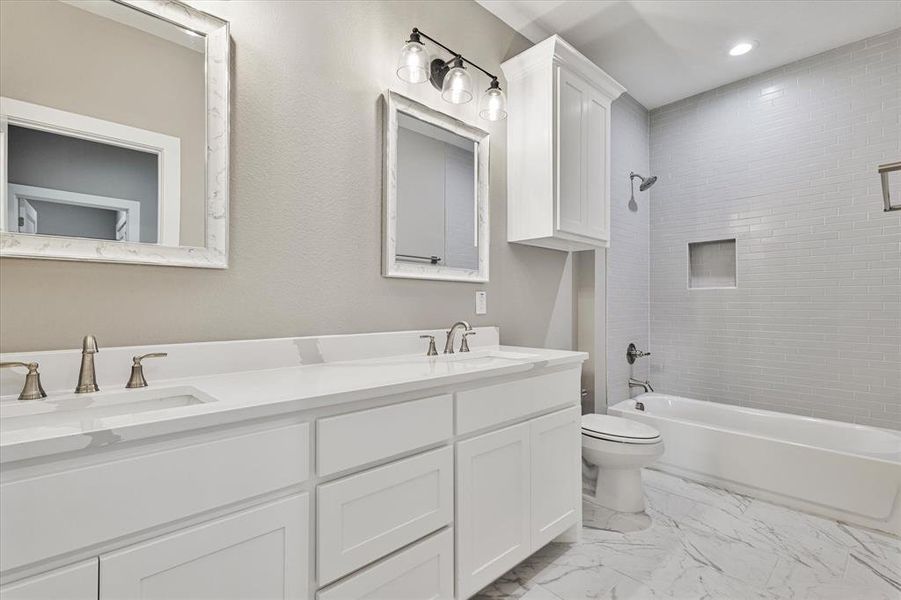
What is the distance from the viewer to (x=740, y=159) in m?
3.18

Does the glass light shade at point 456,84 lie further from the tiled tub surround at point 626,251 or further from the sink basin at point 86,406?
the tiled tub surround at point 626,251

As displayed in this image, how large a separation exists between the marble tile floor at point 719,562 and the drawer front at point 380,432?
0.83 m

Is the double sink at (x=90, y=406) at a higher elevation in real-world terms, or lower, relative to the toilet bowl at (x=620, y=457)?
higher

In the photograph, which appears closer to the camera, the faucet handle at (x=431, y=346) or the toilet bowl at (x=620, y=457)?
the faucet handle at (x=431, y=346)

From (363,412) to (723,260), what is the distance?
3.23 metres

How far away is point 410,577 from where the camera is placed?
1265 millimetres

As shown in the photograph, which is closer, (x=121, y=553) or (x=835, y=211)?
(x=121, y=553)

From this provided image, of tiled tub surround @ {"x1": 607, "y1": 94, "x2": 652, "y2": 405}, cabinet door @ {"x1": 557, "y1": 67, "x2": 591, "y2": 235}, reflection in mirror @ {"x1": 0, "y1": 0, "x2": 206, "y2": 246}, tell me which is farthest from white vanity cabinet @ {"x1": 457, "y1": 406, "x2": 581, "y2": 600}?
tiled tub surround @ {"x1": 607, "y1": 94, "x2": 652, "y2": 405}

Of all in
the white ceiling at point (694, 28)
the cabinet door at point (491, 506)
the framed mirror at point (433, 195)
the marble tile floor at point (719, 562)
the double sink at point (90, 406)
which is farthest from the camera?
the white ceiling at point (694, 28)

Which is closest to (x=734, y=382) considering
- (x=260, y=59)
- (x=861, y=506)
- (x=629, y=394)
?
(x=629, y=394)

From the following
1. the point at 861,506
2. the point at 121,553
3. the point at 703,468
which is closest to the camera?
the point at 121,553

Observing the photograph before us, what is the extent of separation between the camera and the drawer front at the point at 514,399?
1.45 m

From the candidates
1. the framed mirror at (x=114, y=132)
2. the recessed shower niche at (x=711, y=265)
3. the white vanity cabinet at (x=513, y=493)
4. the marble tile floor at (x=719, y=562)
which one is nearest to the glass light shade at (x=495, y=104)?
the framed mirror at (x=114, y=132)

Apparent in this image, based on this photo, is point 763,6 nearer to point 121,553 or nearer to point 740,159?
point 740,159
